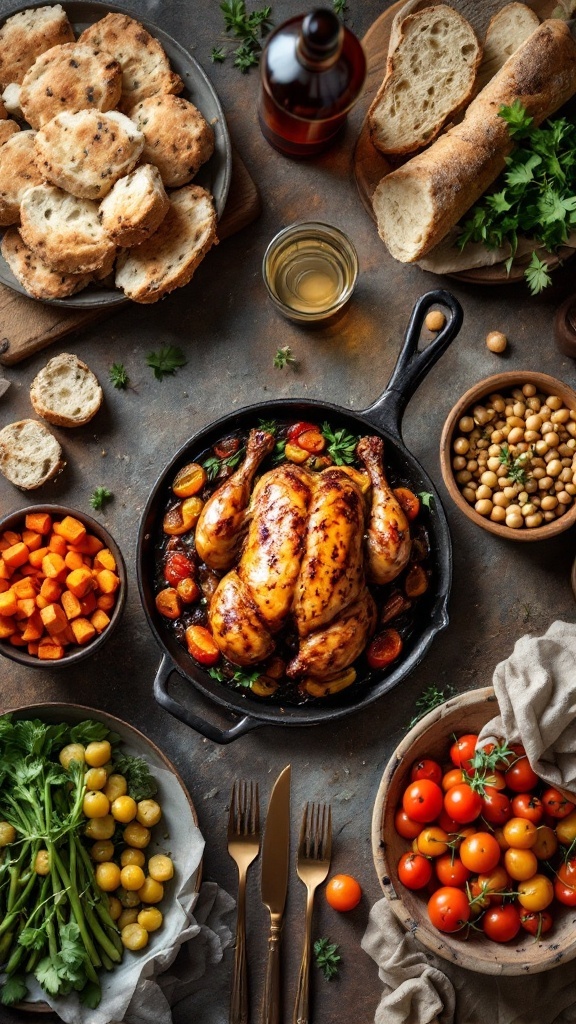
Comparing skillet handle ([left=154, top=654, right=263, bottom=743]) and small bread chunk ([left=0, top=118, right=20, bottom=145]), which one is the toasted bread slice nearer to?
small bread chunk ([left=0, top=118, right=20, bottom=145])

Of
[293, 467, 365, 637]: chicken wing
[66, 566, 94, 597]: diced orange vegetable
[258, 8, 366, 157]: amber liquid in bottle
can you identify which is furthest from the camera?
[66, 566, 94, 597]: diced orange vegetable

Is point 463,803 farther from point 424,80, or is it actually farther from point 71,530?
point 424,80

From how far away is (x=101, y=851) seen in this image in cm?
336

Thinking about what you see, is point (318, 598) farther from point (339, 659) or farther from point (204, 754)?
point (204, 754)

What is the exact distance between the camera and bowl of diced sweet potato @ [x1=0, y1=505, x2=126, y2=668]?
3344 mm

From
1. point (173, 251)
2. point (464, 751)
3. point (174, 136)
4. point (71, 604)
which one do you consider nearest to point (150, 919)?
point (71, 604)

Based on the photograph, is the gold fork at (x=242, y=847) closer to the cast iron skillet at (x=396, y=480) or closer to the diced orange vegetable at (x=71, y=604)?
the cast iron skillet at (x=396, y=480)

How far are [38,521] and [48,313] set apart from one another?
845 millimetres

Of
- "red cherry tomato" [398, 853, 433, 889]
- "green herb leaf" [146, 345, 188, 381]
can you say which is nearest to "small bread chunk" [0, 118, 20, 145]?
"green herb leaf" [146, 345, 188, 381]

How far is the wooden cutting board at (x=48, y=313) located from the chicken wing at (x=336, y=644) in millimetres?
1548

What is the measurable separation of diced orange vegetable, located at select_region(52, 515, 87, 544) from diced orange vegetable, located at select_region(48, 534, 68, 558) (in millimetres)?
15

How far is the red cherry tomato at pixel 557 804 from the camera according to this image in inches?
132

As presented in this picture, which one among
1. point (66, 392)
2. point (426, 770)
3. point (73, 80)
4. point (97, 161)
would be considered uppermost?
point (73, 80)

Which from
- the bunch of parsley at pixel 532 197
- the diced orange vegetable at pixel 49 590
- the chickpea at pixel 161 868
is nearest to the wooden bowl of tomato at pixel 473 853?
the chickpea at pixel 161 868
